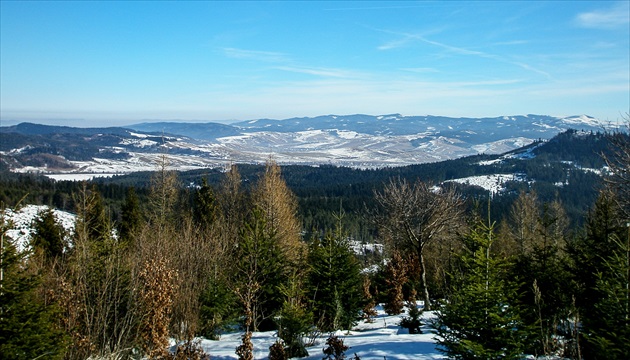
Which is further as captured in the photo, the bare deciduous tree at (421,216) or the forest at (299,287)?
the bare deciduous tree at (421,216)

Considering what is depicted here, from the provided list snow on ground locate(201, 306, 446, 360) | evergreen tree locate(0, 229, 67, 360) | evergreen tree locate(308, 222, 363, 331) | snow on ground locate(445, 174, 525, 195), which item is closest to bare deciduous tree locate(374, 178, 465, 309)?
evergreen tree locate(308, 222, 363, 331)

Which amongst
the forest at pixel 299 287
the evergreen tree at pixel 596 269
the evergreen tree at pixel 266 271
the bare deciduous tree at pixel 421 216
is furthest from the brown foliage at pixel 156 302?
the bare deciduous tree at pixel 421 216

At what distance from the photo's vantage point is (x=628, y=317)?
22.6ft

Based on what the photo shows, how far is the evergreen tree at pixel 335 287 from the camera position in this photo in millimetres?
16438

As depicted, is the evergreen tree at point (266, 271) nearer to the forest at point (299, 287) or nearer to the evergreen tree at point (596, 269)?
the forest at point (299, 287)

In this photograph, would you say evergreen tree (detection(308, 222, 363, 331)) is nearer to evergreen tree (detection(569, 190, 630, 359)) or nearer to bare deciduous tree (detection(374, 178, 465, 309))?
bare deciduous tree (detection(374, 178, 465, 309))

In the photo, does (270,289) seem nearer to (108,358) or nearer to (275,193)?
(108,358)

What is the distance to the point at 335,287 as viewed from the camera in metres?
16.5

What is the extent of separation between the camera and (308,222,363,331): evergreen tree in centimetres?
1644

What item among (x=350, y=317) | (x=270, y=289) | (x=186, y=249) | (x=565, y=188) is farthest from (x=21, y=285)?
(x=565, y=188)

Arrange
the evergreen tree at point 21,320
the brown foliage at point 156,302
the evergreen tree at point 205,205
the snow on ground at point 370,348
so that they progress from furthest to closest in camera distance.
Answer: the evergreen tree at point 205,205
the snow on ground at point 370,348
the brown foliage at point 156,302
the evergreen tree at point 21,320

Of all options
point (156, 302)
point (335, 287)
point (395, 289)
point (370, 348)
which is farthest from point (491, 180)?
point (156, 302)

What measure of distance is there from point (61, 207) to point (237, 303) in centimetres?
9077

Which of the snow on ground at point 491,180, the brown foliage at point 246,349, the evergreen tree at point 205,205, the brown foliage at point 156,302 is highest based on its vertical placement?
the brown foliage at point 156,302
